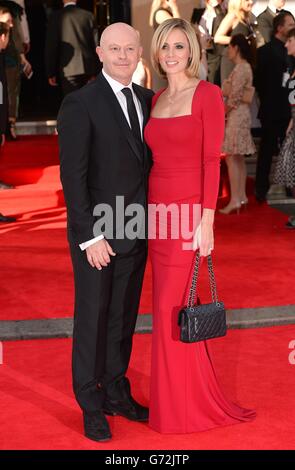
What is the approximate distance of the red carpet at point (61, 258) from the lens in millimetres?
6598

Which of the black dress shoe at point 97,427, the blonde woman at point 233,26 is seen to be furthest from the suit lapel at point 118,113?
the blonde woman at point 233,26

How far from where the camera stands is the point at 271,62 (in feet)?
32.4

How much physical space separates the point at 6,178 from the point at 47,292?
4.83 meters

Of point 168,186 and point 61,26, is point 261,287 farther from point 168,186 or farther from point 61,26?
point 61,26

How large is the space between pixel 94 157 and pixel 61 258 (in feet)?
12.0

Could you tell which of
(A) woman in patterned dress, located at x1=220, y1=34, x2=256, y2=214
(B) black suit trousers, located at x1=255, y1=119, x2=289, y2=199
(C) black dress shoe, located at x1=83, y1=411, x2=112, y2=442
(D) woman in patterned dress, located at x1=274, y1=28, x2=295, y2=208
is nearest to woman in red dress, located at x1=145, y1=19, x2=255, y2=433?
(C) black dress shoe, located at x1=83, y1=411, x2=112, y2=442

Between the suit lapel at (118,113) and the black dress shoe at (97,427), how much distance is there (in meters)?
1.12

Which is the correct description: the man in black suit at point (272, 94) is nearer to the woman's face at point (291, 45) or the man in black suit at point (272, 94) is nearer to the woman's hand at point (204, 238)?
the woman's face at point (291, 45)

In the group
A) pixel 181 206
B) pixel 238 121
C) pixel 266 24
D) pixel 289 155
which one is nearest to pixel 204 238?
pixel 181 206

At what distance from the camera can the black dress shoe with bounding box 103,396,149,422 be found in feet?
15.1

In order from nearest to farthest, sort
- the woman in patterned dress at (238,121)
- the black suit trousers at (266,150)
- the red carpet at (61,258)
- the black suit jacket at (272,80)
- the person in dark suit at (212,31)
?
the red carpet at (61,258)
the woman in patterned dress at (238,121)
the black suit jacket at (272,80)
the black suit trousers at (266,150)
the person in dark suit at (212,31)

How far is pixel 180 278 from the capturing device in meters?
4.40

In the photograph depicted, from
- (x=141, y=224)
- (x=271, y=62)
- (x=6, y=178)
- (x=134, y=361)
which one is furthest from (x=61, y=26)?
(x=141, y=224)

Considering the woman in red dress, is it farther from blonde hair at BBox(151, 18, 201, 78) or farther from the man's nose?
the man's nose
